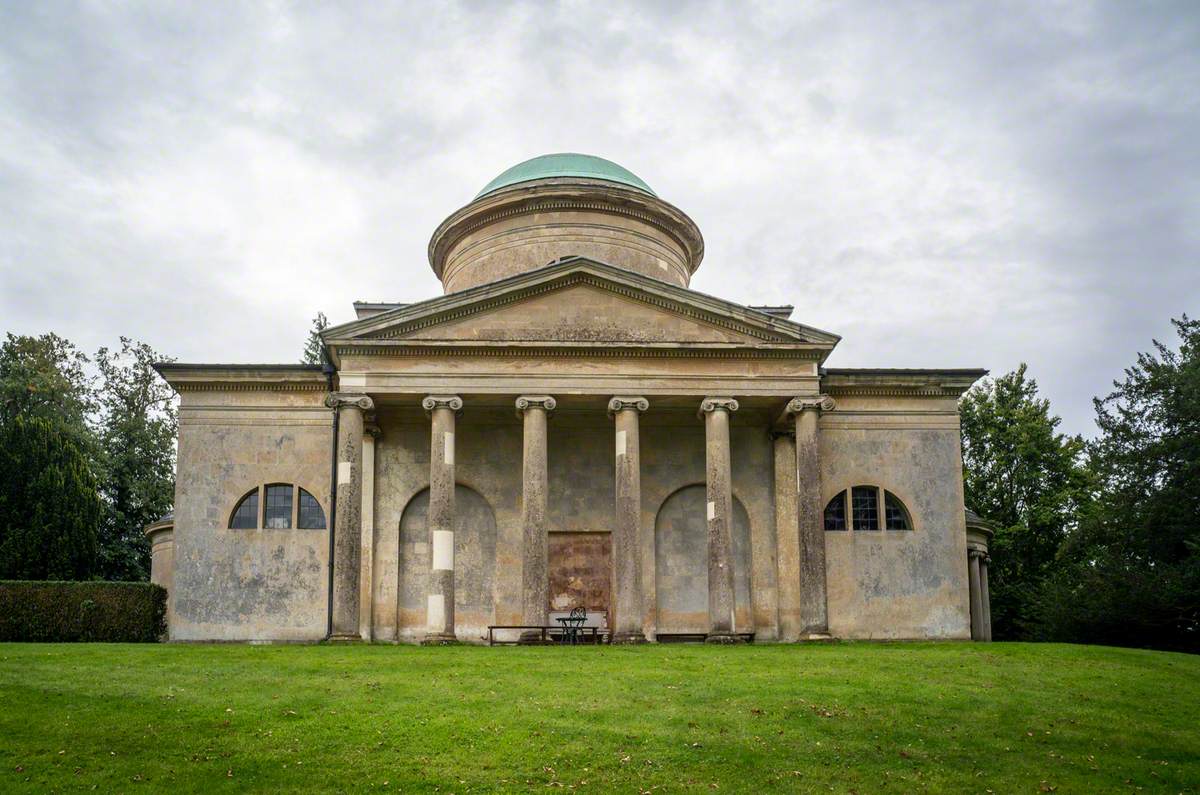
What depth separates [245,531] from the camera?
3362 cm

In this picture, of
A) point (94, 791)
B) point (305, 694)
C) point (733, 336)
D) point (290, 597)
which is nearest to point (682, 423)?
point (733, 336)

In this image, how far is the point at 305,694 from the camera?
18516mm

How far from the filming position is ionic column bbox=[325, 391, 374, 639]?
2941 centimetres

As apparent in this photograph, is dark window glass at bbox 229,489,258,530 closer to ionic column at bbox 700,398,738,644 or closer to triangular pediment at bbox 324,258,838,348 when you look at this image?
triangular pediment at bbox 324,258,838,348

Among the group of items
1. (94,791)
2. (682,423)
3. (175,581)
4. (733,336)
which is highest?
(733,336)

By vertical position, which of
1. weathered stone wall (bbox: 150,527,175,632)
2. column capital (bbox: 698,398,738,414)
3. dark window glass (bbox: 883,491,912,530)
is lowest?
weathered stone wall (bbox: 150,527,175,632)

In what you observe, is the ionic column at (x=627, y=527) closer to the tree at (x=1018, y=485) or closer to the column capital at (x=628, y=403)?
the column capital at (x=628, y=403)

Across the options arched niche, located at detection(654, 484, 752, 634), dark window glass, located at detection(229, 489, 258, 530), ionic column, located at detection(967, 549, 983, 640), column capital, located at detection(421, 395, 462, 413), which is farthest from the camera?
ionic column, located at detection(967, 549, 983, 640)

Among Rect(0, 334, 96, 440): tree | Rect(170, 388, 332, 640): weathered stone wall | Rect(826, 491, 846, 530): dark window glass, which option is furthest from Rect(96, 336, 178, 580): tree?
Rect(826, 491, 846, 530): dark window glass

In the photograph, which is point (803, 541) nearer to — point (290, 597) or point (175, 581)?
point (290, 597)

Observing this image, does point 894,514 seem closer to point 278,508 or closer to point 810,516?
point 810,516

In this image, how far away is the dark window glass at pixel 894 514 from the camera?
34.3 m

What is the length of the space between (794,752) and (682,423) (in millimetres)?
20171

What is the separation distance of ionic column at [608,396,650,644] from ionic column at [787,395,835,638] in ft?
14.8
